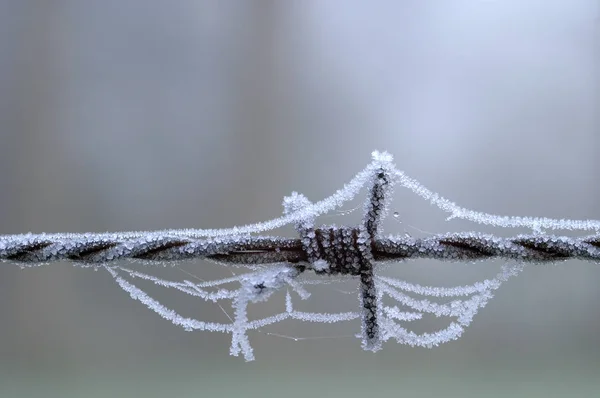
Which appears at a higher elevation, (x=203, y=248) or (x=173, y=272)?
(x=203, y=248)

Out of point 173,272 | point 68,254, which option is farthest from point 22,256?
point 173,272

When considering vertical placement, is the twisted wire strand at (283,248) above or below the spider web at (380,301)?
above

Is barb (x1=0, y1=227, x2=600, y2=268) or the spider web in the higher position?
barb (x1=0, y1=227, x2=600, y2=268)

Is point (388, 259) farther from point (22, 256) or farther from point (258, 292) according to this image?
point (22, 256)

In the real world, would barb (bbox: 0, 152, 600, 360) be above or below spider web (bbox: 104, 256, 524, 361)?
above

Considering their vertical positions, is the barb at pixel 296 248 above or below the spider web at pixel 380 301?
above

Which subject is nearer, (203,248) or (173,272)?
(203,248)
